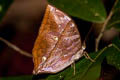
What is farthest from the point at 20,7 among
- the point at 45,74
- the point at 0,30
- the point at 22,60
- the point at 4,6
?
the point at 45,74

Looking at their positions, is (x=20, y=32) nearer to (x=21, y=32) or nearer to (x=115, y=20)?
(x=21, y=32)

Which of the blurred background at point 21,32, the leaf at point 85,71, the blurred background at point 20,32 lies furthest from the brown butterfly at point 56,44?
the blurred background at point 20,32

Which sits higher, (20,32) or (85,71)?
(85,71)

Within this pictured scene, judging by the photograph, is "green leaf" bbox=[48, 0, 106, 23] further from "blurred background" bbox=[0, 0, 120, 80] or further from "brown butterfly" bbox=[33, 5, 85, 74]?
"blurred background" bbox=[0, 0, 120, 80]

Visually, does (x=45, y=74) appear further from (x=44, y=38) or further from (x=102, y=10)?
(x=102, y=10)

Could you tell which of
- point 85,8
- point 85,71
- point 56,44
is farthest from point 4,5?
point 85,71

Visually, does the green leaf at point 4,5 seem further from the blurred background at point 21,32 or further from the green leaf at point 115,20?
the blurred background at point 21,32

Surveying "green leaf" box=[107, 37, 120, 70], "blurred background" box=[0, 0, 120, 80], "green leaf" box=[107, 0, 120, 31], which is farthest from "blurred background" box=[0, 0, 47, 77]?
"green leaf" box=[107, 37, 120, 70]
